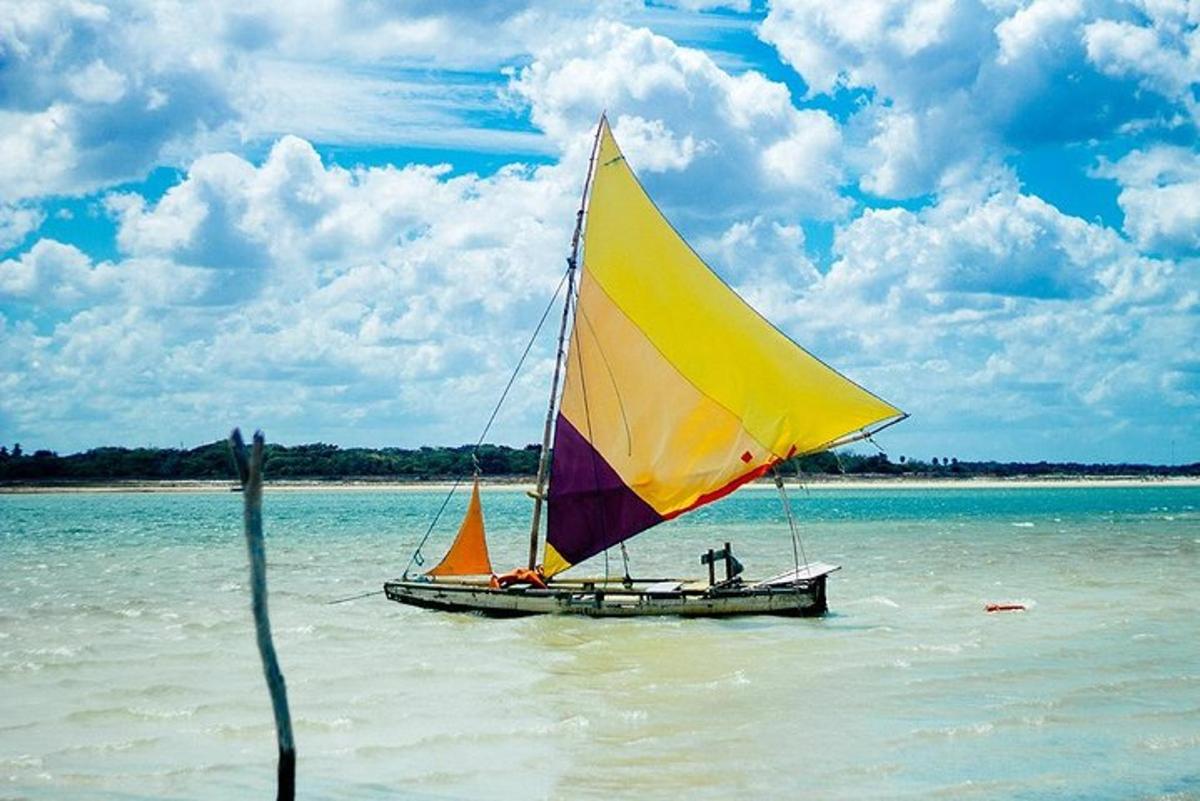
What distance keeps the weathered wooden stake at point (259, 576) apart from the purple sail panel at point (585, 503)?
1666 centimetres

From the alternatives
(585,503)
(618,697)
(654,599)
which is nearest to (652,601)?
(654,599)

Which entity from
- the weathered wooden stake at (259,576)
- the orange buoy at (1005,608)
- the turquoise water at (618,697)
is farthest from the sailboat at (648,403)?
the weathered wooden stake at (259,576)

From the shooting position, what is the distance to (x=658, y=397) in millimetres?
28188

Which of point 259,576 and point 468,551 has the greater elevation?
point 259,576

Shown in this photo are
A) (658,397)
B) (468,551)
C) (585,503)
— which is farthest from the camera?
Answer: (468,551)

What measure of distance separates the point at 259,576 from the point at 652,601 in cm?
1665

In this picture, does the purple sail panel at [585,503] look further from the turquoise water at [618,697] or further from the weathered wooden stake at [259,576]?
the weathered wooden stake at [259,576]

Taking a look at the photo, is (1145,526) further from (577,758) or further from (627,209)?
(577,758)

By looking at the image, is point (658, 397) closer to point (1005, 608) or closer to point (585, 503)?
point (585, 503)

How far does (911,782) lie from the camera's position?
14.3 metres

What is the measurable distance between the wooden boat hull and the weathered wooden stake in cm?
1554

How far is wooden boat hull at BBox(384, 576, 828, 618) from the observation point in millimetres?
26281

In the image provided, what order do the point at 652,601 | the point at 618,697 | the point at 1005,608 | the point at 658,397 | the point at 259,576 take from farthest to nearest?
the point at 1005,608 < the point at 658,397 < the point at 652,601 < the point at 618,697 < the point at 259,576

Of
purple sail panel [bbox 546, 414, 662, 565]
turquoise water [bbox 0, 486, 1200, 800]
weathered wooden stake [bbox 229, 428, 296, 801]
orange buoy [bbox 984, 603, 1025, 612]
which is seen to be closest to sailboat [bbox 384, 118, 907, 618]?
purple sail panel [bbox 546, 414, 662, 565]
